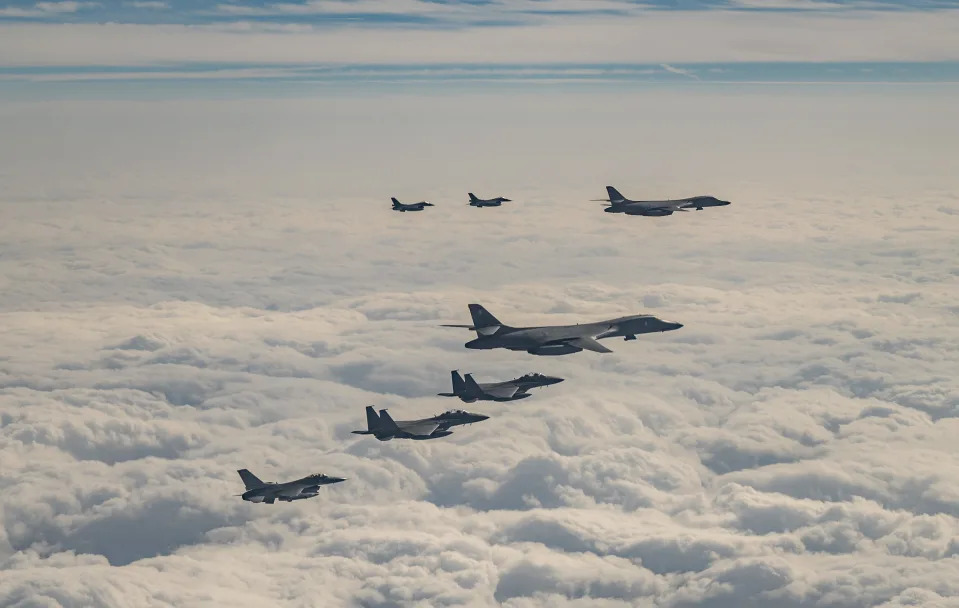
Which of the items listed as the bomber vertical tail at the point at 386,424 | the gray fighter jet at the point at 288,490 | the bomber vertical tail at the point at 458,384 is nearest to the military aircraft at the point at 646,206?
the bomber vertical tail at the point at 458,384

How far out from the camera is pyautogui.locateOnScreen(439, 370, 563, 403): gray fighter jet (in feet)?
411

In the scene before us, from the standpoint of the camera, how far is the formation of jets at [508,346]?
11700cm

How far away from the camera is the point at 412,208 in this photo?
178125 mm

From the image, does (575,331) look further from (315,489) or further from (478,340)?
(315,489)

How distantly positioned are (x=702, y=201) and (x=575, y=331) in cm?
3125

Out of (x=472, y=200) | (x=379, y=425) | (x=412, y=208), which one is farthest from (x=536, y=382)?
(x=412, y=208)

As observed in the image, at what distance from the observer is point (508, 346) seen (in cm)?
11700

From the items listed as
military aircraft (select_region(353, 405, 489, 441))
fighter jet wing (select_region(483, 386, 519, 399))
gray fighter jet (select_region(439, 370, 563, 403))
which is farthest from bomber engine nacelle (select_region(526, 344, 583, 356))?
military aircraft (select_region(353, 405, 489, 441))

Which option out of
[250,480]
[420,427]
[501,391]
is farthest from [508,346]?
[250,480]

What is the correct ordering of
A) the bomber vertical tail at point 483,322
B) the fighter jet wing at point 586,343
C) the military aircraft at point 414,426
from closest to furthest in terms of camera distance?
the fighter jet wing at point 586,343 < the bomber vertical tail at point 483,322 < the military aircraft at point 414,426

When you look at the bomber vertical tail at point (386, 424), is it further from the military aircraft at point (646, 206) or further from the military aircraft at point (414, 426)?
the military aircraft at point (646, 206)

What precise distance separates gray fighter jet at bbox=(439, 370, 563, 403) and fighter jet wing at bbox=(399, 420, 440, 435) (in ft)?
32.3

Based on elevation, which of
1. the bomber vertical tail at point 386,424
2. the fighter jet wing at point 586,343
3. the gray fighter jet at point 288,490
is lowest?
the gray fighter jet at point 288,490

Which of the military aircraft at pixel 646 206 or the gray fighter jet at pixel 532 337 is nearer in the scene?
the gray fighter jet at pixel 532 337
